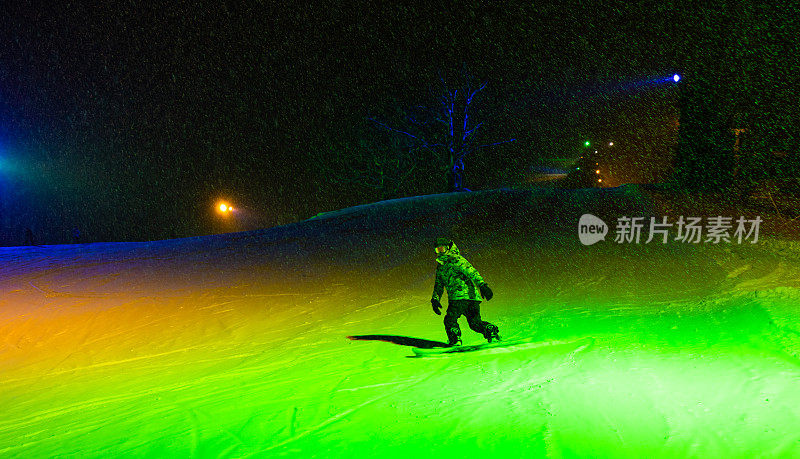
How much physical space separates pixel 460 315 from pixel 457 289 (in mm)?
430

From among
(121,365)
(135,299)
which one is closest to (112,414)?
(121,365)

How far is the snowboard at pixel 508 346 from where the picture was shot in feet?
26.8

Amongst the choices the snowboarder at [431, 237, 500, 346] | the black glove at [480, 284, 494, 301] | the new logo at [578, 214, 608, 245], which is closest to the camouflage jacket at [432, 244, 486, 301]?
the snowboarder at [431, 237, 500, 346]

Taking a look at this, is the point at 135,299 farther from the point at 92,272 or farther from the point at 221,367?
the point at 221,367

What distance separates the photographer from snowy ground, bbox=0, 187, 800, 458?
199 inches

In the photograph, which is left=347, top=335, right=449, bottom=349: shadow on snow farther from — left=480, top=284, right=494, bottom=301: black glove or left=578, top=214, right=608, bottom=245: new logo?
left=578, top=214, right=608, bottom=245: new logo

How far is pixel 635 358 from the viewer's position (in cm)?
720

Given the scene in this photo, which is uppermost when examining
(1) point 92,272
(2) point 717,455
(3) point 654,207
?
(1) point 92,272

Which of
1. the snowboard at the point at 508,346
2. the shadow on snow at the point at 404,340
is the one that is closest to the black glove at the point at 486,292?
the snowboard at the point at 508,346

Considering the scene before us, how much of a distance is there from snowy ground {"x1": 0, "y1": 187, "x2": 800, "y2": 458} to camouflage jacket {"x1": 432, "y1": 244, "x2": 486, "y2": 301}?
99 centimetres

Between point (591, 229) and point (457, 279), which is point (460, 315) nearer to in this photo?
point (457, 279)

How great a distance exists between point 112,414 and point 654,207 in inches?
757

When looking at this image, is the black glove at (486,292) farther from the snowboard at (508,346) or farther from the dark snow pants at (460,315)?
the snowboard at (508,346)

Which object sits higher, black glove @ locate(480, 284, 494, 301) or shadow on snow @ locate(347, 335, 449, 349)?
black glove @ locate(480, 284, 494, 301)
